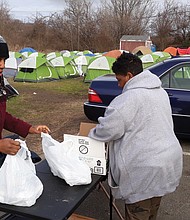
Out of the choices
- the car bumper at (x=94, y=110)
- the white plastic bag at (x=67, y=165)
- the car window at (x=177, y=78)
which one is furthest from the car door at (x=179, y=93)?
the white plastic bag at (x=67, y=165)

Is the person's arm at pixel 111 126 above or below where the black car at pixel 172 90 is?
above

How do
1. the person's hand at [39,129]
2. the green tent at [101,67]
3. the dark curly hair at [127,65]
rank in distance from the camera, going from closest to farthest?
the dark curly hair at [127,65] < the person's hand at [39,129] < the green tent at [101,67]

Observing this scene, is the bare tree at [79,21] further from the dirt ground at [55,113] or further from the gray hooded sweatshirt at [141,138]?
the gray hooded sweatshirt at [141,138]

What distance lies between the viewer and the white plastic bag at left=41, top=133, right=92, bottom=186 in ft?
7.39

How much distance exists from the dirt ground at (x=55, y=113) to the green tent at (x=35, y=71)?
85.3 inches

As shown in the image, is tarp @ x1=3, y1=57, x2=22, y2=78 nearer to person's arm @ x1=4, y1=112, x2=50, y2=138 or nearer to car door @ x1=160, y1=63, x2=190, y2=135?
car door @ x1=160, y1=63, x2=190, y2=135

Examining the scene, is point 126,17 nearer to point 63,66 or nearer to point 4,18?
point 4,18

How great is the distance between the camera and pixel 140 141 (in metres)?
2.25

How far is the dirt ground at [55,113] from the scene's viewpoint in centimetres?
623

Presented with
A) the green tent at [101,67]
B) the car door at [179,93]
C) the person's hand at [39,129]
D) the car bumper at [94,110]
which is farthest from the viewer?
the green tent at [101,67]

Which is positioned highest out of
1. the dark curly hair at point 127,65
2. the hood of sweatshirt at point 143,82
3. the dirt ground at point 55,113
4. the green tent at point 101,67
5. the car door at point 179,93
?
the dark curly hair at point 127,65

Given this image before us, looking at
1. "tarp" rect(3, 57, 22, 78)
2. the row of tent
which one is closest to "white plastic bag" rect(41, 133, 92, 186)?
the row of tent

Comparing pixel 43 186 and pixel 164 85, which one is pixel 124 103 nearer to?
pixel 43 186

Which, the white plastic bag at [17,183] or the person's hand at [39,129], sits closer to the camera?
the white plastic bag at [17,183]
